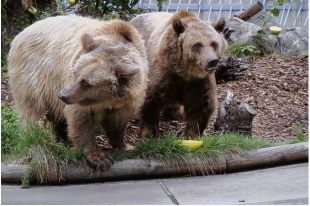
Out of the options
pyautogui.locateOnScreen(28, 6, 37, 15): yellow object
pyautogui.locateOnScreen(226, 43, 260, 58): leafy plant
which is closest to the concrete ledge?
pyautogui.locateOnScreen(28, 6, 37, 15): yellow object

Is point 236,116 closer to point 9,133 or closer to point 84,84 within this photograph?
point 84,84


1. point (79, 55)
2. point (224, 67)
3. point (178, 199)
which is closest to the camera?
point (178, 199)

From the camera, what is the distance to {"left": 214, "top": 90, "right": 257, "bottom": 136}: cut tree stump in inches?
253

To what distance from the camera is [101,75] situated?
16.0ft

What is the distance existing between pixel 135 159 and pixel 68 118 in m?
0.70

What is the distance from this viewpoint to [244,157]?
557 cm

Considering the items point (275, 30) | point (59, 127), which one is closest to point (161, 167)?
point (59, 127)

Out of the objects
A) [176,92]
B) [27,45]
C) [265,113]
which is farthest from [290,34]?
[27,45]

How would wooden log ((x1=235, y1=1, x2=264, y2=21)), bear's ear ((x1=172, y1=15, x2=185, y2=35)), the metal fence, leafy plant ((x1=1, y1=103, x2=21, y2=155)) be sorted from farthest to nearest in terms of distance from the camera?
1. the metal fence
2. wooden log ((x1=235, y1=1, x2=264, y2=21))
3. bear's ear ((x1=172, y1=15, x2=185, y2=35))
4. leafy plant ((x1=1, y1=103, x2=21, y2=155))

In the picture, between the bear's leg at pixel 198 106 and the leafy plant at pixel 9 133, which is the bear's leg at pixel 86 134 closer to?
the leafy plant at pixel 9 133

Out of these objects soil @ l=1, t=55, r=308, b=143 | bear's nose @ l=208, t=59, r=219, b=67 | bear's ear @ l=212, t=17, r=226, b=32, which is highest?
bear's ear @ l=212, t=17, r=226, b=32

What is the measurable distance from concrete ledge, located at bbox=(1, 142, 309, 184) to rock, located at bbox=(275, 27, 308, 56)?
184 inches

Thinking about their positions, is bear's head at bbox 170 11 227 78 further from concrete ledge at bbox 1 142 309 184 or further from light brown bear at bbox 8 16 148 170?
concrete ledge at bbox 1 142 309 184

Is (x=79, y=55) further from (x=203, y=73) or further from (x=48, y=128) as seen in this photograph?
(x=203, y=73)
